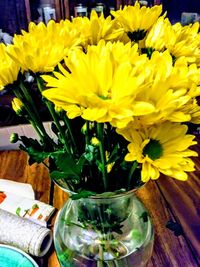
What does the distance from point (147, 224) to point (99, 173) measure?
19 centimetres

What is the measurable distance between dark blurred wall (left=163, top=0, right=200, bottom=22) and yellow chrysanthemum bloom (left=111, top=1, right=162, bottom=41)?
1.73m

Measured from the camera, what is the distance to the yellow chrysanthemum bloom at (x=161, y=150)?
36cm

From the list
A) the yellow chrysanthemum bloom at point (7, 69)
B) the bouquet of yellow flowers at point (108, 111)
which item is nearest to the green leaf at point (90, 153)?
the bouquet of yellow flowers at point (108, 111)

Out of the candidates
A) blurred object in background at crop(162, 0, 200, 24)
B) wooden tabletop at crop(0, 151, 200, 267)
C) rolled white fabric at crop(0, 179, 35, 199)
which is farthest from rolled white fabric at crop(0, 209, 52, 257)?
blurred object in background at crop(162, 0, 200, 24)

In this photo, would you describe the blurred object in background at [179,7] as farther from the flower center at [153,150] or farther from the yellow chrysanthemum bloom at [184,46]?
the flower center at [153,150]

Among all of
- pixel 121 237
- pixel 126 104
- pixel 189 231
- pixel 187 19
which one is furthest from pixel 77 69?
pixel 187 19

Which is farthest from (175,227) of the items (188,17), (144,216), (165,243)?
(188,17)

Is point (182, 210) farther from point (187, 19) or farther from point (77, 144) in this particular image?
point (187, 19)

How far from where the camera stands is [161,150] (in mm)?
388

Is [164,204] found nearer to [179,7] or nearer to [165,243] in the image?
[165,243]

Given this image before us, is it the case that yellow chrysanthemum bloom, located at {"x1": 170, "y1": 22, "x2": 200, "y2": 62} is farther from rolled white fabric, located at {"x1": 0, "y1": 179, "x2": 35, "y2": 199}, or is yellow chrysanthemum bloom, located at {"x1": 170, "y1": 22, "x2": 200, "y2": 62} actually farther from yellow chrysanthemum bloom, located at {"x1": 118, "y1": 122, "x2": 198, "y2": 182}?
rolled white fabric, located at {"x1": 0, "y1": 179, "x2": 35, "y2": 199}

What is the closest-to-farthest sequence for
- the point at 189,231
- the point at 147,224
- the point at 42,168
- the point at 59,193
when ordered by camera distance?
the point at 147,224 < the point at 189,231 < the point at 59,193 < the point at 42,168

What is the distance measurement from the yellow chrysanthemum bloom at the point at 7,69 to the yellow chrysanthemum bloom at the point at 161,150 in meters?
0.14

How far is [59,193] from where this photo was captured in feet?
2.80
